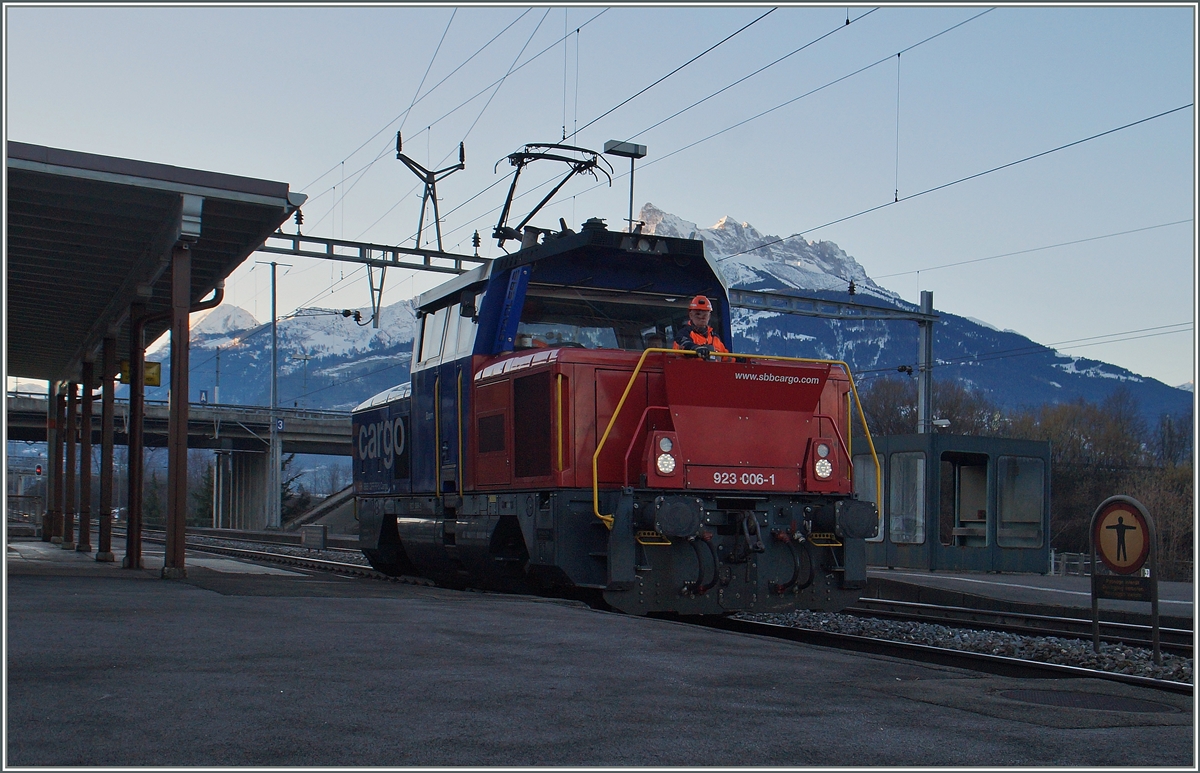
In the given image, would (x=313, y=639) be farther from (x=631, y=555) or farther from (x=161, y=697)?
(x=631, y=555)

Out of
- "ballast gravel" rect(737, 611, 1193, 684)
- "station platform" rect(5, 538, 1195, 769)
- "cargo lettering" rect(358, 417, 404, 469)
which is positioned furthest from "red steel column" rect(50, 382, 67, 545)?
"station platform" rect(5, 538, 1195, 769)

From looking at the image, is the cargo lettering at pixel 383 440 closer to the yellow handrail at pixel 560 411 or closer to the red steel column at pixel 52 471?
the yellow handrail at pixel 560 411

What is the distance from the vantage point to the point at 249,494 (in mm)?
70562

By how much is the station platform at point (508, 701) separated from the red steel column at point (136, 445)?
675cm

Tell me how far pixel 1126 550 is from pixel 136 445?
12.7m

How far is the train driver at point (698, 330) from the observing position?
9930 mm

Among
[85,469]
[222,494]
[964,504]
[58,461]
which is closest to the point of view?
[85,469]

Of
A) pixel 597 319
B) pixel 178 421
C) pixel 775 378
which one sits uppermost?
pixel 597 319

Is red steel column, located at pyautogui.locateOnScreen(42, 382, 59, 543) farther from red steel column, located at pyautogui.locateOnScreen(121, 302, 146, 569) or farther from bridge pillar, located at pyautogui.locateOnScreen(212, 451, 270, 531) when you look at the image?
bridge pillar, located at pyautogui.locateOnScreen(212, 451, 270, 531)

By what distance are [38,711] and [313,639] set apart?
8.08ft

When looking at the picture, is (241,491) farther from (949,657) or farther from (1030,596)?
(949,657)

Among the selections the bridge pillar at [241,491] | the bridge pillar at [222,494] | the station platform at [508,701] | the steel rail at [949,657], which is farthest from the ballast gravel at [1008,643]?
the bridge pillar at [222,494]

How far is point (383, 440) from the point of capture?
1408 centimetres

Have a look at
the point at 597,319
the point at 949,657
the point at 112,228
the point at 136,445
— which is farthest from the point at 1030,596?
the point at 112,228
